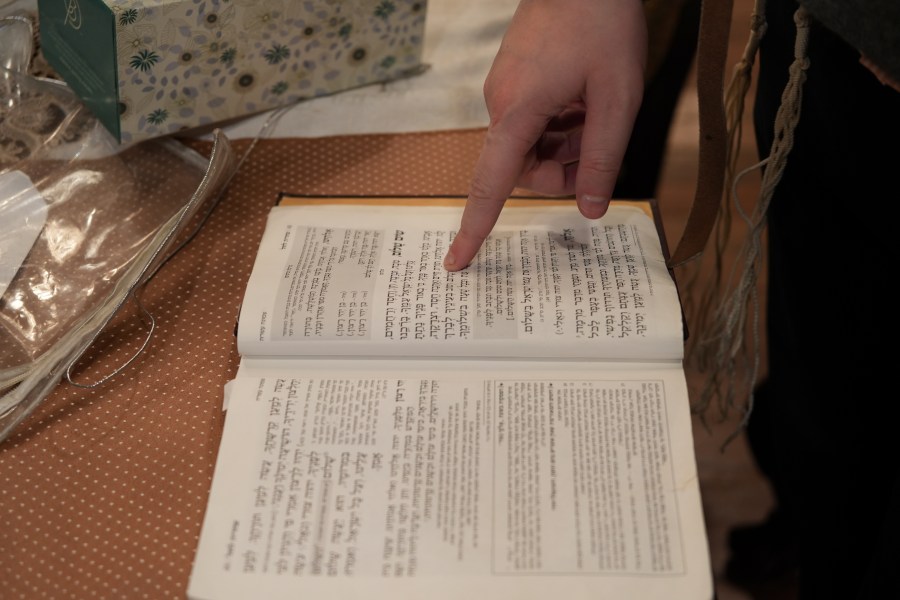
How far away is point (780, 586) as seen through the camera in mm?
1166

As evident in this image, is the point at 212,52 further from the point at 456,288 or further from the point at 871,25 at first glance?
the point at 871,25

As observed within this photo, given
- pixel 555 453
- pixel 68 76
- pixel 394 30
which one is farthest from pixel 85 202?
pixel 555 453

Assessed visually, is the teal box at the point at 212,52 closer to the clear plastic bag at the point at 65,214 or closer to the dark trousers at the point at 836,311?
the clear plastic bag at the point at 65,214

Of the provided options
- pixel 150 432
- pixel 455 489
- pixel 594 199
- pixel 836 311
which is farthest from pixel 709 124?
pixel 150 432

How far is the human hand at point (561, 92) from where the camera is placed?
61cm

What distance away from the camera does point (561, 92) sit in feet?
2.02

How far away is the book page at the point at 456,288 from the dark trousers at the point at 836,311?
0.14 metres

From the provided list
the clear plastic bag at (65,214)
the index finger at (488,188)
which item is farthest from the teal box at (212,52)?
the index finger at (488,188)

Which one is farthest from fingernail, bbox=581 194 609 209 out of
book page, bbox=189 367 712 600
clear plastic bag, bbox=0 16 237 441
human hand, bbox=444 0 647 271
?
Result: clear plastic bag, bbox=0 16 237 441

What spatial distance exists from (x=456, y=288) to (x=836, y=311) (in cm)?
33

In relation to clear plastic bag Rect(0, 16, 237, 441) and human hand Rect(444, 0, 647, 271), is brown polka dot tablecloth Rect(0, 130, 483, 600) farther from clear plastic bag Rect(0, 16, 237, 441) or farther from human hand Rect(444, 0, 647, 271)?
human hand Rect(444, 0, 647, 271)

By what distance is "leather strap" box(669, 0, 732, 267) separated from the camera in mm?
590

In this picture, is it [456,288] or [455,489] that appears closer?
[455,489]

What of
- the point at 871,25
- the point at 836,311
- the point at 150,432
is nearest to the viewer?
the point at 871,25
